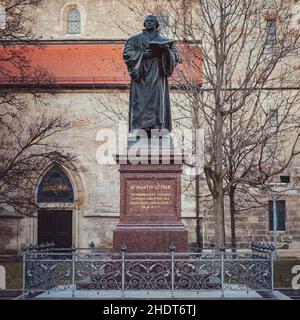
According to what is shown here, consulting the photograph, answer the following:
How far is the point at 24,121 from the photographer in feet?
84.0

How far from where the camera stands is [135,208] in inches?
433

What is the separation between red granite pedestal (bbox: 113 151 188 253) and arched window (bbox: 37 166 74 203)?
595 inches

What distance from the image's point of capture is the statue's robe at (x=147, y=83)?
38.2 ft

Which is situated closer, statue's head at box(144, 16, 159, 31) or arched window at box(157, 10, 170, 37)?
statue's head at box(144, 16, 159, 31)

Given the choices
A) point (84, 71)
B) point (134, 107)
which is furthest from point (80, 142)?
point (134, 107)

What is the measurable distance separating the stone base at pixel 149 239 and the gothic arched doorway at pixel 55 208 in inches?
584

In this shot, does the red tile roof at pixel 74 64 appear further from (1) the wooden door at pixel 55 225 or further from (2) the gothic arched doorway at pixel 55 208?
(1) the wooden door at pixel 55 225

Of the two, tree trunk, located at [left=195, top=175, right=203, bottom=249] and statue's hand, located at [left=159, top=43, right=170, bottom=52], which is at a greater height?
statue's hand, located at [left=159, top=43, right=170, bottom=52]

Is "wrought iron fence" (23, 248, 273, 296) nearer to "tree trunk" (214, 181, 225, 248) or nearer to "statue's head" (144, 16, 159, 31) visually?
"statue's head" (144, 16, 159, 31)

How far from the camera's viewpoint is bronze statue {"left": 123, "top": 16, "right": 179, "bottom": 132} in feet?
38.2

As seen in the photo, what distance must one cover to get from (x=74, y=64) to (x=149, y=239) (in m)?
16.9

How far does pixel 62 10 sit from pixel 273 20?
38.8 ft

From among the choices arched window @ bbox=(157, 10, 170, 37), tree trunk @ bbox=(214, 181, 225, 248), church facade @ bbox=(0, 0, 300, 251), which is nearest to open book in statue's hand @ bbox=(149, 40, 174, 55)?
arched window @ bbox=(157, 10, 170, 37)

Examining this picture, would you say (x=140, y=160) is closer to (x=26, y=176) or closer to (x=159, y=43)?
(x=159, y=43)
